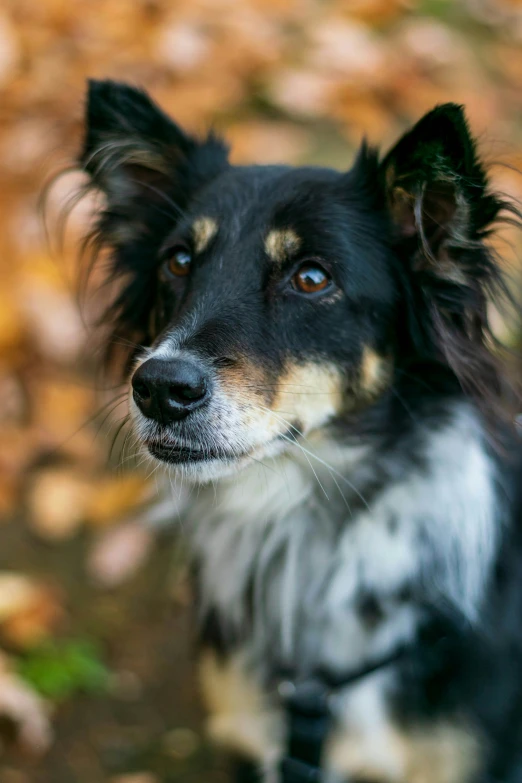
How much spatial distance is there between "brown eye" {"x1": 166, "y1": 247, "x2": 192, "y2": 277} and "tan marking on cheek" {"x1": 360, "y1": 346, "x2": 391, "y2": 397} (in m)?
0.54

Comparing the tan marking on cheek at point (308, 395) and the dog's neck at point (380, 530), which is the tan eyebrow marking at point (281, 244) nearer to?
the tan marking on cheek at point (308, 395)

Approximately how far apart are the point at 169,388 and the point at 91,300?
6.03 ft

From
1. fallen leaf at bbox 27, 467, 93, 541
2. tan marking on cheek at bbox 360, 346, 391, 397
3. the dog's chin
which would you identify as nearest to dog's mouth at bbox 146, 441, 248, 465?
the dog's chin

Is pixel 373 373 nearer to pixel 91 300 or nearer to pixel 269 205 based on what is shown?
pixel 269 205

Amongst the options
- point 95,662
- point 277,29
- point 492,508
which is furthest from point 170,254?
point 277,29

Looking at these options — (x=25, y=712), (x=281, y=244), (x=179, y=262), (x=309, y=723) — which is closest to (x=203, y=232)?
(x=179, y=262)

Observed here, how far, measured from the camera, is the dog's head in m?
1.95

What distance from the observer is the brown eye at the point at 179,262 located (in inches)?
91.0

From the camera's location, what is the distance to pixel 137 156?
2467mm

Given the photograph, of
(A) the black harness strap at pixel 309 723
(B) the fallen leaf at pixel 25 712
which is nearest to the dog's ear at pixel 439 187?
(A) the black harness strap at pixel 309 723

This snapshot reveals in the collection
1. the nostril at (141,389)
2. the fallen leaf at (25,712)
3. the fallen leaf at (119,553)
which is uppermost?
the nostril at (141,389)

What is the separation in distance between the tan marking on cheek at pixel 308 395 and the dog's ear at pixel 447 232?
0.27 metres

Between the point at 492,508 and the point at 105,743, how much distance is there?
164 cm

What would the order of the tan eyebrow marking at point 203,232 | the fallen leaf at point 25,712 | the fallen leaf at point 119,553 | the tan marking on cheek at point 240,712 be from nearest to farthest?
the tan eyebrow marking at point 203,232
the tan marking on cheek at point 240,712
the fallen leaf at point 25,712
the fallen leaf at point 119,553
